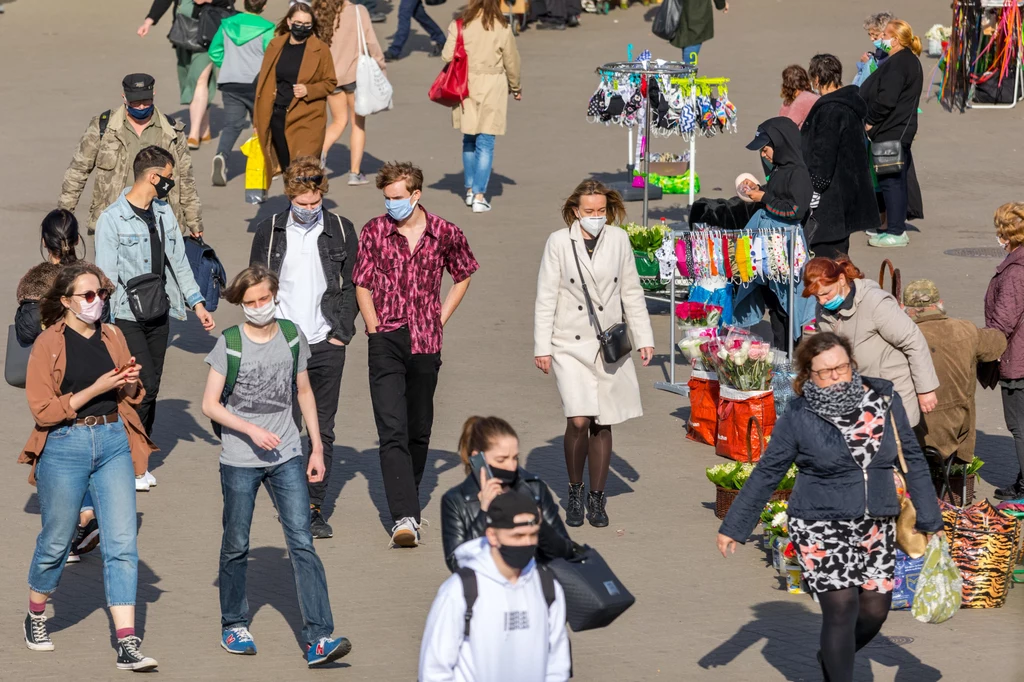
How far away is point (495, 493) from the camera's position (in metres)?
5.41

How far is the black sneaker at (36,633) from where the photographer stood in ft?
24.1

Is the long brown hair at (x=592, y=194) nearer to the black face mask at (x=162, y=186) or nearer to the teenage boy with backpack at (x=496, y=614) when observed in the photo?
the black face mask at (x=162, y=186)

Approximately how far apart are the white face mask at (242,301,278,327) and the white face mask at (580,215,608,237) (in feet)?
7.77

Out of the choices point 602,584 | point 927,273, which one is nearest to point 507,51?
point 927,273

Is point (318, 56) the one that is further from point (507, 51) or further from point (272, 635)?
point (272, 635)

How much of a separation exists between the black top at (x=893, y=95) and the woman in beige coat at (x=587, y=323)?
6654 mm

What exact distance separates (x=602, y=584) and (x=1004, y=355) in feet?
14.3

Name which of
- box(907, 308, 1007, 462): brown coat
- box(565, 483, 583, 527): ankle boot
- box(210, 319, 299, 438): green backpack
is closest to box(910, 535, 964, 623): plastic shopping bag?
box(907, 308, 1007, 462): brown coat

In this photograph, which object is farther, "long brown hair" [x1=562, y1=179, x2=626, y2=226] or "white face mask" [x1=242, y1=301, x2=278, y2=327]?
"long brown hair" [x1=562, y1=179, x2=626, y2=226]

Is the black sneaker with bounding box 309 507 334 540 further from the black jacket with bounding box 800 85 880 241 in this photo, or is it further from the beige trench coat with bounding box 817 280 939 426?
the black jacket with bounding box 800 85 880 241

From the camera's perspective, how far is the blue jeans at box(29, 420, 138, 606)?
23.3 ft

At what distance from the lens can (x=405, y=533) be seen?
867 centimetres

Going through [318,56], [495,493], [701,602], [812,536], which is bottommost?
[701,602]

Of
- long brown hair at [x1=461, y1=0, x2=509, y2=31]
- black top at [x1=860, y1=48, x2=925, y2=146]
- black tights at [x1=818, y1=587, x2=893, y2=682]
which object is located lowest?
black tights at [x1=818, y1=587, x2=893, y2=682]
